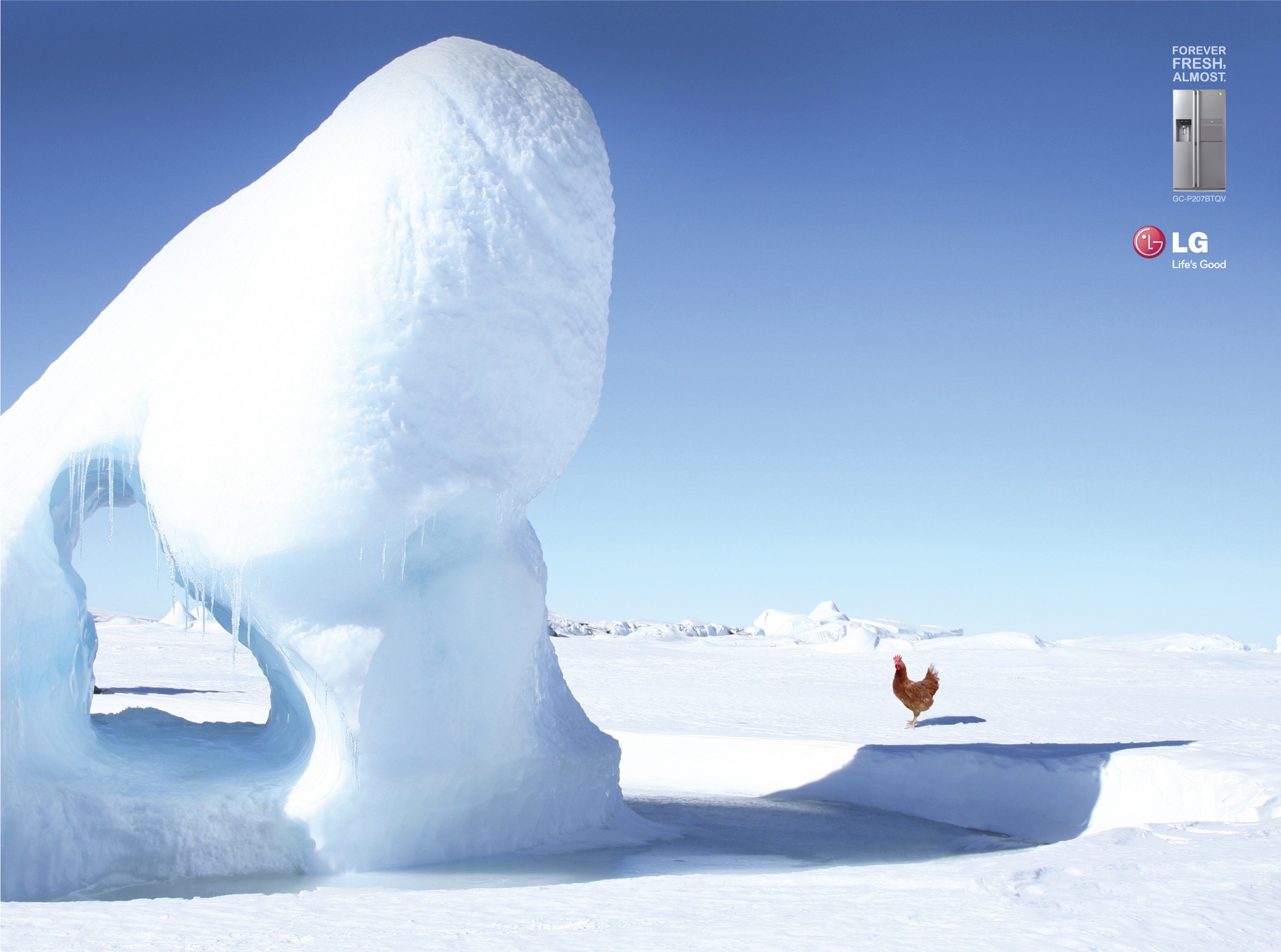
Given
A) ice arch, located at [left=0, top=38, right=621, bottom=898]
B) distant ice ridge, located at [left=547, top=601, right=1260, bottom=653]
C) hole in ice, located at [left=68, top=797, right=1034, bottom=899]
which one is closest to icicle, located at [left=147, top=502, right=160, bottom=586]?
ice arch, located at [left=0, top=38, right=621, bottom=898]

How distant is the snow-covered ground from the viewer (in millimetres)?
3924

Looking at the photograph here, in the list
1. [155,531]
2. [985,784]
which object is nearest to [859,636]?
[985,784]

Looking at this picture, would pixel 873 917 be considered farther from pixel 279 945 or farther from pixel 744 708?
pixel 744 708

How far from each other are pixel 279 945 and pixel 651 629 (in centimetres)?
3744

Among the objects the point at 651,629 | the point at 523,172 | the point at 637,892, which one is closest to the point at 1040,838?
the point at 637,892

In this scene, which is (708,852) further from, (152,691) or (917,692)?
(152,691)

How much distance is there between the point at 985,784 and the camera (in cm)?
917

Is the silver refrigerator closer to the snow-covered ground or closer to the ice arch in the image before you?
the snow-covered ground

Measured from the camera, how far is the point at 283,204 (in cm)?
642

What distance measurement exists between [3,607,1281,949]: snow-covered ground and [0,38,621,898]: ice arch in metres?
0.45

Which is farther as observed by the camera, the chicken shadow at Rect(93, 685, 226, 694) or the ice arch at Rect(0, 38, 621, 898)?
the chicken shadow at Rect(93, 685, 226, 694)

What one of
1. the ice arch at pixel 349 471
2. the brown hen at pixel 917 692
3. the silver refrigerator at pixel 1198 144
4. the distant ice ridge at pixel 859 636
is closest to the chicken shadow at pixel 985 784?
the brown hen at pixel 917 692

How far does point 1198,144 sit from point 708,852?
7.61m

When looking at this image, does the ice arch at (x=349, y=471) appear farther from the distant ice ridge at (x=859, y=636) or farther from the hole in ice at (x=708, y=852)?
the distant ice ridge at (x=859, y=636)
